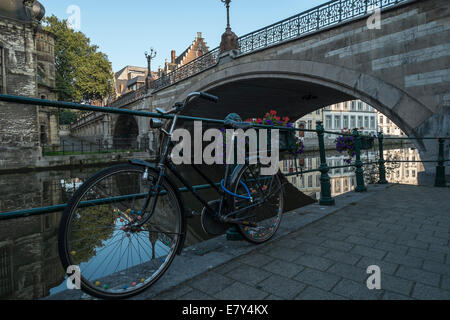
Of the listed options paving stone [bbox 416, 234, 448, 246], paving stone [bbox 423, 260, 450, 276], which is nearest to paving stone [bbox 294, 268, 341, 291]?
paving stone [bbox 423, 260, 450, 276]

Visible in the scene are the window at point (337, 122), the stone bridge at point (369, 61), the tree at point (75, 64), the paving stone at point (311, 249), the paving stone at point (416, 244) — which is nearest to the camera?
the paving stone at point (311, 249)

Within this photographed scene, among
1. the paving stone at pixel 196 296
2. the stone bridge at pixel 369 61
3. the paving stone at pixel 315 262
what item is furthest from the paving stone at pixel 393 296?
the stone bridge at pixel 369 61

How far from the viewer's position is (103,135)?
37156 mm

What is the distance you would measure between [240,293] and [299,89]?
559 inches

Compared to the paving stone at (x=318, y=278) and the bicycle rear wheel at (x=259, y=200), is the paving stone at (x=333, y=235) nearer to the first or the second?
the bicycle rear wheel at (x=259, y=200)

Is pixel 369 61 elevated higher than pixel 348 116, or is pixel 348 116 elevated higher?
pixel 348 116

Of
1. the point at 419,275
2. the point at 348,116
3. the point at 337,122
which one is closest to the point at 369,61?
the point at 419,275

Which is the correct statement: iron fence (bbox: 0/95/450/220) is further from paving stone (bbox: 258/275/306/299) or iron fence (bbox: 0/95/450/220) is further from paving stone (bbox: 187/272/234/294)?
paving stone (bbox: 258/275/306/299)

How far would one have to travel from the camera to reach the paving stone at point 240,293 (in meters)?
1.63

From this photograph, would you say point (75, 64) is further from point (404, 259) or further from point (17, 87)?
point (404, 259)

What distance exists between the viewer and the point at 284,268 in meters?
2.01

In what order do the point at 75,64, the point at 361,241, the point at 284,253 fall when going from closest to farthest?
the point at 284,253 < the point at 361,241 < the point at 75,64

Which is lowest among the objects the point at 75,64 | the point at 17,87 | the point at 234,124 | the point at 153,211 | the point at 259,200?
the point at 259,200
